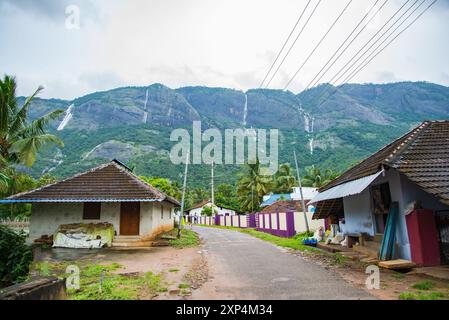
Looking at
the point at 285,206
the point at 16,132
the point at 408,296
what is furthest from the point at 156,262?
the point at 285,206

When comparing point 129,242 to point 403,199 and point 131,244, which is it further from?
point 403,199

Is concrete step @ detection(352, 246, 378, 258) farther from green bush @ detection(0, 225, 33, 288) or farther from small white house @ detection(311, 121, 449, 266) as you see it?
green bush @ detection(0, 225, 33, 288)

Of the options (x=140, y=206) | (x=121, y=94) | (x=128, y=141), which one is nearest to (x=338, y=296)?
(x=140, y=206)

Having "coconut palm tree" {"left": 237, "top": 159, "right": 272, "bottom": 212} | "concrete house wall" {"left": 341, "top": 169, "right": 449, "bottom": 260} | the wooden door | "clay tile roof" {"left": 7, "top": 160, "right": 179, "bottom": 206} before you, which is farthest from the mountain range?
A: "concrete house wall" {"left": 341, "top": 169, "right": 449, "bottom": 260}

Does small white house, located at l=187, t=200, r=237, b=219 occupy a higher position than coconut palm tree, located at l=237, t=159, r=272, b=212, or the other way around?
coconut palm tree, located at l=237, t=159, r=272, b=212

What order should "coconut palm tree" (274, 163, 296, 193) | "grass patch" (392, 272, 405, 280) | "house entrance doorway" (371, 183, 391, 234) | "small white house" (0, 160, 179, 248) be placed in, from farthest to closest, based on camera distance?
"coconut palm tree" (274, 163, 296, 193) → "small white house" (0, 160, 179, 248) → "house entrance doorway" (371, 183, 391, 234) → "grass patch" (392, 272, 405, 280)

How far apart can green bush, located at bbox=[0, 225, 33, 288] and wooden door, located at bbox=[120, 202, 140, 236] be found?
13.6ft

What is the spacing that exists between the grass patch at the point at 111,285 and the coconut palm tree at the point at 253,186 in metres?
34.2

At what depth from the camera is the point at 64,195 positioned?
14.8 meters

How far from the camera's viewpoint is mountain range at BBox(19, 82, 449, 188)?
6825 centimetres

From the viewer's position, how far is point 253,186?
1694 inches

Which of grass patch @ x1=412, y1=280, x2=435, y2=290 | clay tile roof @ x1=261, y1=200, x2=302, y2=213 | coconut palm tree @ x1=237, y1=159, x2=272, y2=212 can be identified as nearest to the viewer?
grass patch @ x1=412, y1=280, x2=435, y2=290
